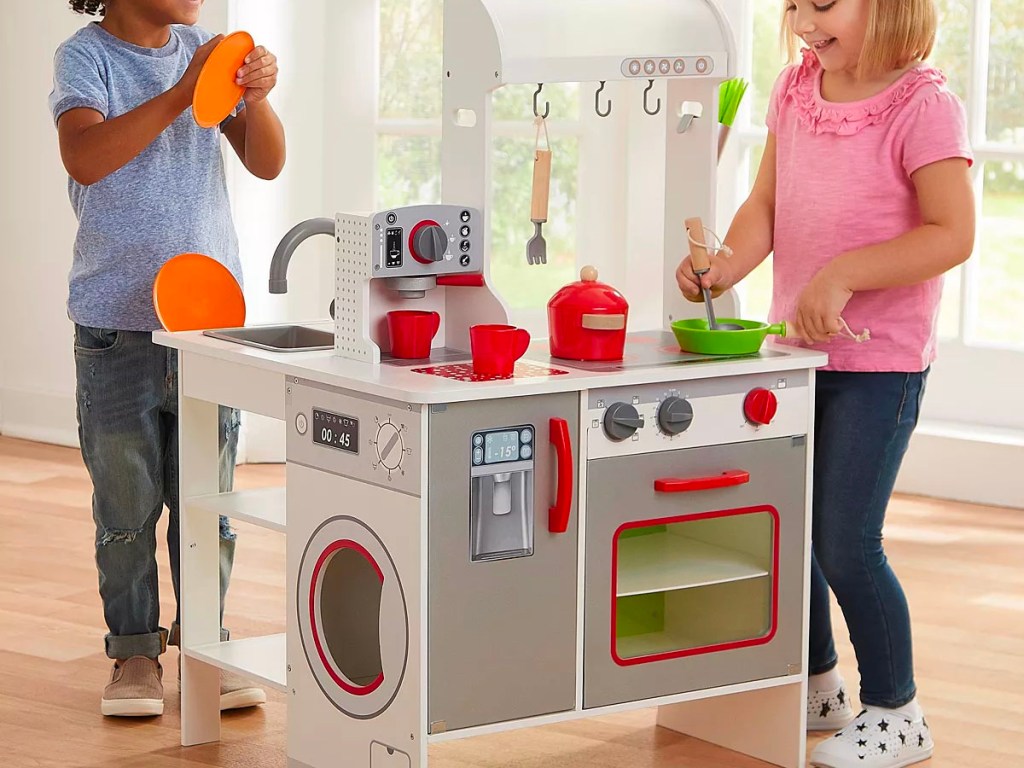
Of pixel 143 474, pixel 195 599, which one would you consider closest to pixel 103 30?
pixel 143 474

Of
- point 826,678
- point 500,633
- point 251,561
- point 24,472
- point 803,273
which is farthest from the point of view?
point 24,472

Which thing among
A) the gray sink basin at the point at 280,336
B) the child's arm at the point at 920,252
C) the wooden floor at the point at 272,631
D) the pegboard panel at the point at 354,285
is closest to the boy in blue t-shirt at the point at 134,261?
the wooden floor at the point at 272,631

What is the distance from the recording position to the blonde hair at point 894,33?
2205mm

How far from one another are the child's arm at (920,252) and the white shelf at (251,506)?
2.60ft

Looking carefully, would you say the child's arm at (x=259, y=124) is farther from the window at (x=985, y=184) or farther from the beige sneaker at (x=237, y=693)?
the window at (x=985, y=184)

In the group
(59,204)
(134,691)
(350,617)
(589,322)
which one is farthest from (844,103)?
(59,204)

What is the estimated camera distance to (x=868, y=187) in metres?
2.26

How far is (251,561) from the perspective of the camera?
339cm

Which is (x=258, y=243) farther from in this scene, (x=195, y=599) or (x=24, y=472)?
(x=195, y=599)

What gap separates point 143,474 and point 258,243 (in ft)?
5.62

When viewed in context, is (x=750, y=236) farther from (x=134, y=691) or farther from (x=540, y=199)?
(x=134, y=691)

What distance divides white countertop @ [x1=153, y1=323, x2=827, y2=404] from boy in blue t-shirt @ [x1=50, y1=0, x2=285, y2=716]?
0.20 m

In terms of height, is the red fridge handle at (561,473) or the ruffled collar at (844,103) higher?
the ruffled collar at (844,103)

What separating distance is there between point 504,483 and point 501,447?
0.05 meters
